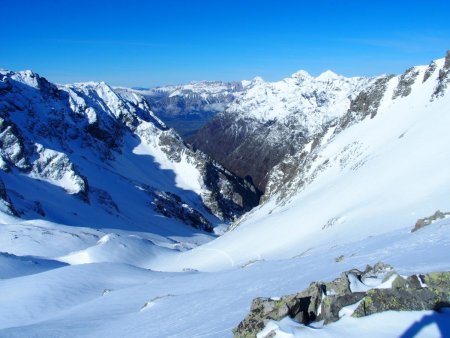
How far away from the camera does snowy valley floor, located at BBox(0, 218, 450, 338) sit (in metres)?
8.84

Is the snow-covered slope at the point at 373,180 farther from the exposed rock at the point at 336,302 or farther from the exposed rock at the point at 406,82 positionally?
the exposed rock at the point at 336,302

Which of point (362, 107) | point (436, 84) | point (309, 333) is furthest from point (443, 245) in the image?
point (362, 107)

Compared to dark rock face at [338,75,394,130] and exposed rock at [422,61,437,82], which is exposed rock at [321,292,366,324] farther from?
dark rock face at [338,75,394,130]

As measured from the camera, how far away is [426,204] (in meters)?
26.7

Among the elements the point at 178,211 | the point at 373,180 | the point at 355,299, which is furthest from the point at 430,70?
the point at 178,211

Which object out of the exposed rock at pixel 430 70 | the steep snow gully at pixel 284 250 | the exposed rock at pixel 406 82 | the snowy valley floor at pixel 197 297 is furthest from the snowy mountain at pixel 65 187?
the exposed rock at pixel 430 70

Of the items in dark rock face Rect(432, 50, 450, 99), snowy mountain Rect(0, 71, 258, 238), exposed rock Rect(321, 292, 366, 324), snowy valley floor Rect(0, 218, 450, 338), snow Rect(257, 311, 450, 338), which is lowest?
snow Rect(257, 311, 450, 338)

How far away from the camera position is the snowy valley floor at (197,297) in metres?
8.84

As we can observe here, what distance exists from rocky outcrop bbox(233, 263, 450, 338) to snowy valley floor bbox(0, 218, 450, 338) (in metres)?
0.26

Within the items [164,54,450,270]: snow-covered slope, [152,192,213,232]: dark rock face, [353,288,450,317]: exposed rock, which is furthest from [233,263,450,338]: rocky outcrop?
[152,192,213,232]: dark rock face

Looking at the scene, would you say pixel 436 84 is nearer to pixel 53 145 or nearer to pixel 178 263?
pixel 178 263

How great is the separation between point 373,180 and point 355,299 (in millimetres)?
33916

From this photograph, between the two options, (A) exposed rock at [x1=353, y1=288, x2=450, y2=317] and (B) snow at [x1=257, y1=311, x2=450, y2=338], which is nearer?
(B) snow at [x1=257, y1=311, x2=450, y2=338]

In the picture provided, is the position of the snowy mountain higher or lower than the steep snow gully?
higher
